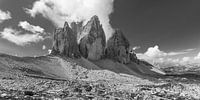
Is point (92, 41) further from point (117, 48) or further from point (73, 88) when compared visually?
point (73, 88)

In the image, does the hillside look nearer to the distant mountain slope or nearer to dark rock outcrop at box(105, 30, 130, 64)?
the distant mountain slope

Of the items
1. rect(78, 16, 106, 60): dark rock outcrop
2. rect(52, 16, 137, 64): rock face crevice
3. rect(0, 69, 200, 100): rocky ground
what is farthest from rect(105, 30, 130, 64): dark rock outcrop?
rect(0, 69, 200, 100): rocky ground

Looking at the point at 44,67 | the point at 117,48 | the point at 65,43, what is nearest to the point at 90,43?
the point at 65,43

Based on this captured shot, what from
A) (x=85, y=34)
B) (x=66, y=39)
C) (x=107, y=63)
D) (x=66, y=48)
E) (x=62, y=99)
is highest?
(x=85, y=34)

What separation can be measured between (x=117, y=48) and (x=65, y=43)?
213ft

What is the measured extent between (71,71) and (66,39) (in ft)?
161

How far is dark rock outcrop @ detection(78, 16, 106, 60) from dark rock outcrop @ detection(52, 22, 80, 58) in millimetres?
11902

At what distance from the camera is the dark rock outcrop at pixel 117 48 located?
5984 inches

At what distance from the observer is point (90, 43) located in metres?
135

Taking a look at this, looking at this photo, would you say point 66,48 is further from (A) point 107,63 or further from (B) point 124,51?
(B) point 124,51

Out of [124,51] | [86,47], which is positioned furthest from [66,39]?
[124,51]

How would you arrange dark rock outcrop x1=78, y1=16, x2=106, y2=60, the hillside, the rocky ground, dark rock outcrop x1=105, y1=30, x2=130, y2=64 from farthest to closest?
1. dark rock outcrop x1=105, y1=30, x2=130, y2=64
2. dark rock outcrop x1=78, y1=16, x2=106, y2=60
3. the hillside
4. the rocky ground

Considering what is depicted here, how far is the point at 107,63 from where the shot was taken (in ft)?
433

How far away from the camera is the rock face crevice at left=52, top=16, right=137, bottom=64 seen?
11731 centimetres
